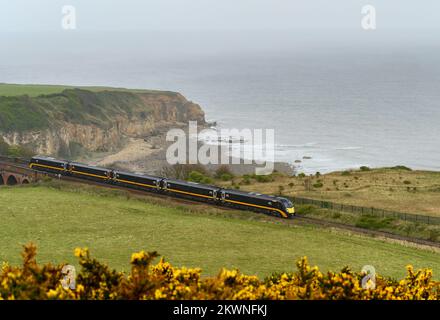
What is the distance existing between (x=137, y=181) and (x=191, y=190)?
29.6 ft

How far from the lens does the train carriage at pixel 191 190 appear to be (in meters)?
64.0

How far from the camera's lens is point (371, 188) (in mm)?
78562

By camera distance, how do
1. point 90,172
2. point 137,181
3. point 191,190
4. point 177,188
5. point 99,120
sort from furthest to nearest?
point 99,120, point 90,172, point 137,181, point 177,188, point 191,190

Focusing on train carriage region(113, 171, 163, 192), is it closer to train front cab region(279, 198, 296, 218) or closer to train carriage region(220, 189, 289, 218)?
train carriage region(220, 189, 289, 218)

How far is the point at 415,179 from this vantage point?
85.2m

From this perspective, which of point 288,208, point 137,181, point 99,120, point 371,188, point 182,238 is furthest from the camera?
point 99,120

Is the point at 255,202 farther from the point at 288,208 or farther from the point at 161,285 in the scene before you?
the point at 161,285

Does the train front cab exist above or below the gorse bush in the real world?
below

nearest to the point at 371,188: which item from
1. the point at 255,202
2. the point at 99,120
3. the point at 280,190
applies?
the point at 280,190

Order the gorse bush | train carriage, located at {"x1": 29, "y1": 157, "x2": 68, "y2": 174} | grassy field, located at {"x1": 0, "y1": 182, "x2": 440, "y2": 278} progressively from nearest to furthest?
1. the gorse bush
2. grassy field, located at {"x1": 0, "y1": 182, "x2": 440, "y2": 278}
3. train carriage, located at {"x1": 29, "y1": 157, "x2": 68, "y2": 174}

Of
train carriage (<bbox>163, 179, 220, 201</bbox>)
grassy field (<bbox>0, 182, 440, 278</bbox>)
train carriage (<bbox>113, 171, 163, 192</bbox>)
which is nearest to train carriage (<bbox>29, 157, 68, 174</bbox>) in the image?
train carriage (<bbox>113, 171, 163, 192</bbox>)

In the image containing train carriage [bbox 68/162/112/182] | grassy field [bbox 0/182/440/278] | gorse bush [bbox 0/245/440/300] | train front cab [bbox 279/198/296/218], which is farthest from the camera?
train carriage [bbox 68/162/112/182]

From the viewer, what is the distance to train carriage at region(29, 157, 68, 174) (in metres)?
79.6

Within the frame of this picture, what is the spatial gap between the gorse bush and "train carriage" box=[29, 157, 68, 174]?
60177 millimetres
